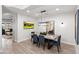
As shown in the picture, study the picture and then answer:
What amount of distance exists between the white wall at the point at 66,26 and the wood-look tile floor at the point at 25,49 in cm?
16

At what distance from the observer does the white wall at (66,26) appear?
69.6 inches

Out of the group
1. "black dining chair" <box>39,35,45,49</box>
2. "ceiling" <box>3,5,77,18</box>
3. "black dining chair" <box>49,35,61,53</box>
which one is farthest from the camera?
"black dining chair" <box>39,35,45,49</box>

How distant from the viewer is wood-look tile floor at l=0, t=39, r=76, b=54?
71.2 inches

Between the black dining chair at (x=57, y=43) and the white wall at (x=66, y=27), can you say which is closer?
the white wall at (x=66, y=27)

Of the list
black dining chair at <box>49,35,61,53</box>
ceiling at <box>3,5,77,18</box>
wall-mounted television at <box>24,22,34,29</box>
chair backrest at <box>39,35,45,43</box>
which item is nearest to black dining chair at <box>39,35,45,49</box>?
chair backrest at <box>39,35,45,43</box>

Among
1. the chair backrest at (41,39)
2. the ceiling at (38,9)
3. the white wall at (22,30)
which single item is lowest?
the chair backrest at (41,39)

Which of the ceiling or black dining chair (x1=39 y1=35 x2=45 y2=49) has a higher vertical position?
the ceiling

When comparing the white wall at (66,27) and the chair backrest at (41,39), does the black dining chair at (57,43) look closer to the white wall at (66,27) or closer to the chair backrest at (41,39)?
the white wall at (66,27)

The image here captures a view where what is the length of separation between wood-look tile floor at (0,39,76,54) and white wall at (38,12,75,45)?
0.51 ft

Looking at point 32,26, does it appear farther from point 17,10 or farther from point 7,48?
point 7,48

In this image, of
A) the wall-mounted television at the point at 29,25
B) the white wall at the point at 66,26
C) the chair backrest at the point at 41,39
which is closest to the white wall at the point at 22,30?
the wall-mounted television at the point at 29,25

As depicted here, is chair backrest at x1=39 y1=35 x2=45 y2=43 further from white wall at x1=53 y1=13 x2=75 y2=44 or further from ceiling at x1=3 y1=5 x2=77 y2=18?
ceiling at x1=3 y1=5 x2=77 y2=18

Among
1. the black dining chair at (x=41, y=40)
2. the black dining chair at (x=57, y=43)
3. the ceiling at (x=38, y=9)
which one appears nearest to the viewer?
the ceiling at (x=38, y=9)
